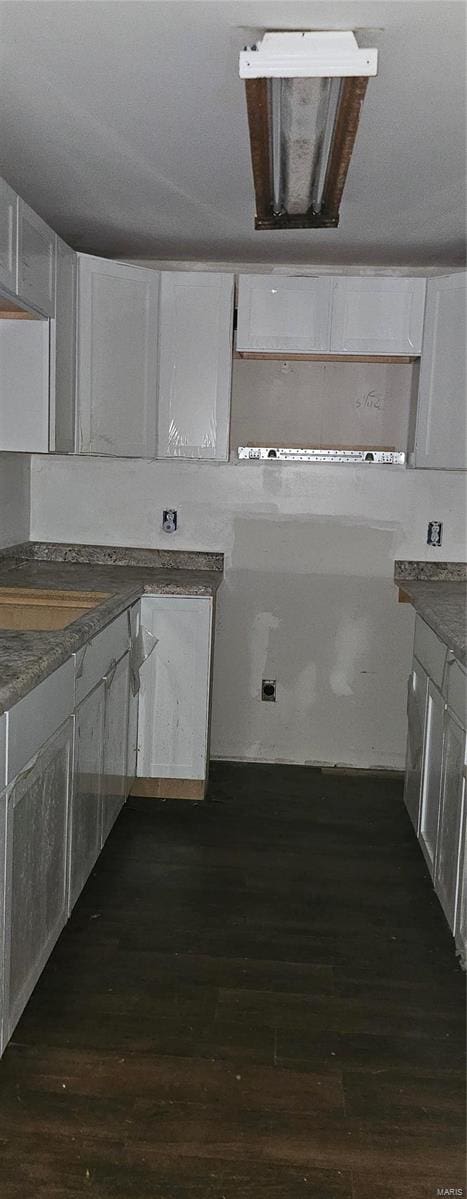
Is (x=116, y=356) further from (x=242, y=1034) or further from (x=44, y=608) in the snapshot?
(x=242, y=1034)

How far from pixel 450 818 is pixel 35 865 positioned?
1.24 metres

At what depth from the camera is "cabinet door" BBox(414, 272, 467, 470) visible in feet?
12.9

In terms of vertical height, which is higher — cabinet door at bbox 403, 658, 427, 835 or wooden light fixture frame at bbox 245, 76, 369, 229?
wooden light fixture frame at bbox 245, 76, 369, 229

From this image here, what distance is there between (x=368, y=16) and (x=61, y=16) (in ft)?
2.15

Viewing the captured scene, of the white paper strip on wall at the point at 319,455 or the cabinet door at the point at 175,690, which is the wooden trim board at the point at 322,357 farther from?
the cabinet door at the point at 175,690

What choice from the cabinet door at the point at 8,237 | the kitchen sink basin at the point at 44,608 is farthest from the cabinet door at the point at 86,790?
the cabinet door at the point at 8,237

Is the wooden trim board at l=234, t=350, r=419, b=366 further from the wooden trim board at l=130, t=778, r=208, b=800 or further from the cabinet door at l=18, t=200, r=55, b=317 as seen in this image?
the wooden trim board at l=130, t=778, r=208, b=800

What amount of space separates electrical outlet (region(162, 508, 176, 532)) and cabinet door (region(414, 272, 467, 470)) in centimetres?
117

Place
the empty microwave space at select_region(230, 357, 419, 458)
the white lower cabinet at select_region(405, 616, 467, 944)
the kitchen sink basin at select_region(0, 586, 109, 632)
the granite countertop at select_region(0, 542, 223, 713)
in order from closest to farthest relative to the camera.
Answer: the granite countertop at select_region(0, 542, 223, 713), the white lower cabinet at select_region(405, 616, 467, 944), the kitchen sink basin at select_region(0, 586, 109, 632), the empty microwave space at select_region(230, 357, 419, 458)

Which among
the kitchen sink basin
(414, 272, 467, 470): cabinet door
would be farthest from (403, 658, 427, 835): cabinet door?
the kitchen sink basin

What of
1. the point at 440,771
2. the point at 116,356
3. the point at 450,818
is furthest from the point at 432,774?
the point at 116,356

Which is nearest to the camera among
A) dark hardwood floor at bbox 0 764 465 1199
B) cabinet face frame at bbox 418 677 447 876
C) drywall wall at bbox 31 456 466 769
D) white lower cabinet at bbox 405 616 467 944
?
dark hardwood floor at bbox 0 764 465 1199

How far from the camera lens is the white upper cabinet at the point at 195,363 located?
13.3 feet

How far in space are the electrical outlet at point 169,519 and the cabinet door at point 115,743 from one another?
106cm
